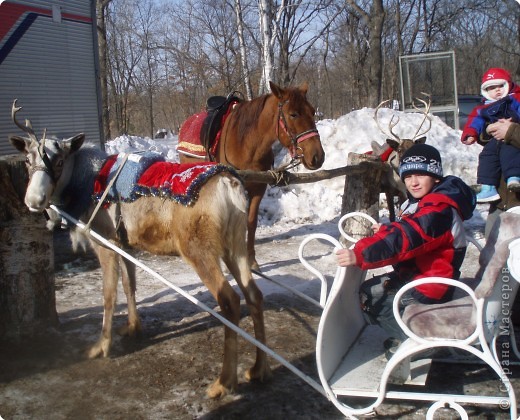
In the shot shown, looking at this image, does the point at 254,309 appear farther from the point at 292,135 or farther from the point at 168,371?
the point at 292,135

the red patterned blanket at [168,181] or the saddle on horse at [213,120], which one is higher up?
the saddle on horse at [213,120]

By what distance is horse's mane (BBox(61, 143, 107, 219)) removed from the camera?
4238 millimetres

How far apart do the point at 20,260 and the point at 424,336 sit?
3.47 meters

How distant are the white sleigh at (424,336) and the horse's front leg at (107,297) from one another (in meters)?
1.96

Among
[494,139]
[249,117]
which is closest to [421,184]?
[494,139]

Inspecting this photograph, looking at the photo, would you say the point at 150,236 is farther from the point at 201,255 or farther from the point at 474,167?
the point at 474,167

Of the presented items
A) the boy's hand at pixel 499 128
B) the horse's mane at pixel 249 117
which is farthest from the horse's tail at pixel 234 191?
the horse's mane at pixel 249 117

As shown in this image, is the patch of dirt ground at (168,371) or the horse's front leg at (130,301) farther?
the horse's front leg at (130,301)

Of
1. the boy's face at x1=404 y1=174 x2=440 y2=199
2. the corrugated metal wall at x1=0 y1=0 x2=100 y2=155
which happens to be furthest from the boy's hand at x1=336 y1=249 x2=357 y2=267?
the corrugated metal wall at x1=0 y1=0 x2=100 y2=155

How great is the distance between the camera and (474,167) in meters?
11.3

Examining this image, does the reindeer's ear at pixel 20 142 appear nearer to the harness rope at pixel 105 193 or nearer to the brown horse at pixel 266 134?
the harness rope at pixel 105 193

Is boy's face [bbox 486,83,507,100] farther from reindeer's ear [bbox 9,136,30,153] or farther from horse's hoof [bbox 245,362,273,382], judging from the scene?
reindeer's ear [bbox 9,136,30,153]

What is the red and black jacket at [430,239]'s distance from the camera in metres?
3.16

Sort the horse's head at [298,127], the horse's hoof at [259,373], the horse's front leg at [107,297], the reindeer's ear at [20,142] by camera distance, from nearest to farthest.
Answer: the horse's hoof at [259,373], the reindeer's ear at [20,142], the horse's front leg at [107,297], the horse's head at [298,127]
